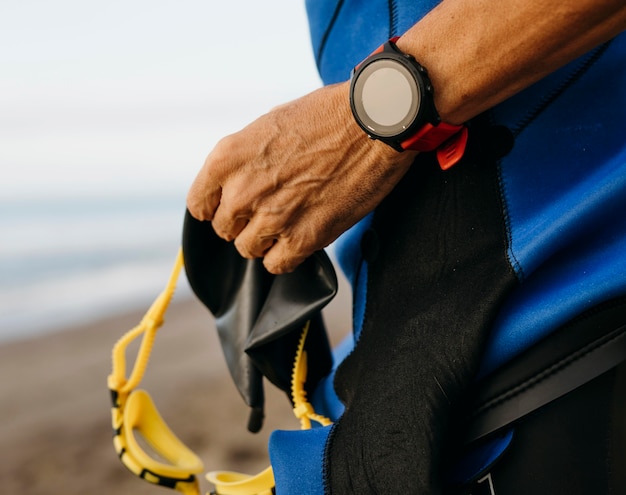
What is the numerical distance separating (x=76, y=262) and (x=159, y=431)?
29.5ft

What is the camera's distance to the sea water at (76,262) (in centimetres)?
707

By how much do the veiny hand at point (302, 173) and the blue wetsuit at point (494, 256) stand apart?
90mm

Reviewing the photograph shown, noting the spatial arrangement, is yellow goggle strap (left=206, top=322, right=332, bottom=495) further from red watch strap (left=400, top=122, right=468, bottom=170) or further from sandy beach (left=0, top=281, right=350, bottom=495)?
sandy beach (left=0, top=281, right=350, bottom=495)

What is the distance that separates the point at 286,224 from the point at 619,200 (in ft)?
1.38

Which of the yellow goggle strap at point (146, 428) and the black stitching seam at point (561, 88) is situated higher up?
the black stitching seam at point (561, 88)

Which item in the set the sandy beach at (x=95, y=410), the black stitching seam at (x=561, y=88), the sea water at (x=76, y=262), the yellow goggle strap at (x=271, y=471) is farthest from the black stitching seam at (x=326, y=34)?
the sea water at (x=76, y=262)

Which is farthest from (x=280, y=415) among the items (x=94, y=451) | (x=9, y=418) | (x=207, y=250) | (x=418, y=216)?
(x=418, y=216)

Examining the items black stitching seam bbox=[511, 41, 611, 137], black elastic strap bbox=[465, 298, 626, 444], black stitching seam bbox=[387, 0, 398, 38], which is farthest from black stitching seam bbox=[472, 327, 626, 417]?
black stitching seam bbox=[387, 0, 398, 38]

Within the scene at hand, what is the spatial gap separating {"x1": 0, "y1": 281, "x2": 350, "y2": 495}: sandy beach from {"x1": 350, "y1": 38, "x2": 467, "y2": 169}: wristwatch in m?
2.55

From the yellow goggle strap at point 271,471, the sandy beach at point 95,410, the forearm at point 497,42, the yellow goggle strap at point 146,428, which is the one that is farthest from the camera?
the sandy beach at point 95,410

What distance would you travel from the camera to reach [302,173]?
35.6 inches

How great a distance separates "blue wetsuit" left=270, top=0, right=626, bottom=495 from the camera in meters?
0.81

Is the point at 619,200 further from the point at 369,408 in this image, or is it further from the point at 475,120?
the point at 369,408

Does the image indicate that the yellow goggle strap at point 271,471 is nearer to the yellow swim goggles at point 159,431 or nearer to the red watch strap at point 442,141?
the yellow swim goggles at point 159,431
